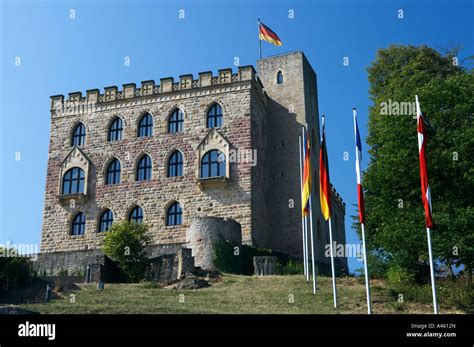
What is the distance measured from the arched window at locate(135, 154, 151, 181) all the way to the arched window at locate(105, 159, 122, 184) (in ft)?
4.14

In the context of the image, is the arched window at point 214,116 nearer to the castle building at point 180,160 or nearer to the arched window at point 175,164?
the castle building at point 180,160

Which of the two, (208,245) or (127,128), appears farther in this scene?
(127,128)

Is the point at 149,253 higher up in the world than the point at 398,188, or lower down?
lower down

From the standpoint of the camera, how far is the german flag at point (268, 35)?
40.9m

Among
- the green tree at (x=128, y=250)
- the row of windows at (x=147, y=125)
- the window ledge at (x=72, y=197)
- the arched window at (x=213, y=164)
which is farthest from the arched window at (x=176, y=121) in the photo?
the green tree at (x=128, y=250)

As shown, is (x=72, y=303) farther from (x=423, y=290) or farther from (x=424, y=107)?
(x=424, y=107)

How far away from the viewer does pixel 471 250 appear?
21938 millimetres

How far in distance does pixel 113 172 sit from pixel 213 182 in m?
6.97

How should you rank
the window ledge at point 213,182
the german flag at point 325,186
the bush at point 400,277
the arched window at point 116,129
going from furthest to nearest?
the arched window at point 116,129 → the window ledge at point 213,182 → the bush at point 400,277 → the german flag at point 325,186

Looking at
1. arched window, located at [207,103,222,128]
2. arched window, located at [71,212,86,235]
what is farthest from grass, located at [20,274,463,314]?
arched window, located at [207,103,222,128]

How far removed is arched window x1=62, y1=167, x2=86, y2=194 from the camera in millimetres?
38875

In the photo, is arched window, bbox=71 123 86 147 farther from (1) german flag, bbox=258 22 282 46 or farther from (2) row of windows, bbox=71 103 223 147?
(1) german flag, bbox=258 22 282 46

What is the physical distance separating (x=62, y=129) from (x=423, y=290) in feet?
87.3
